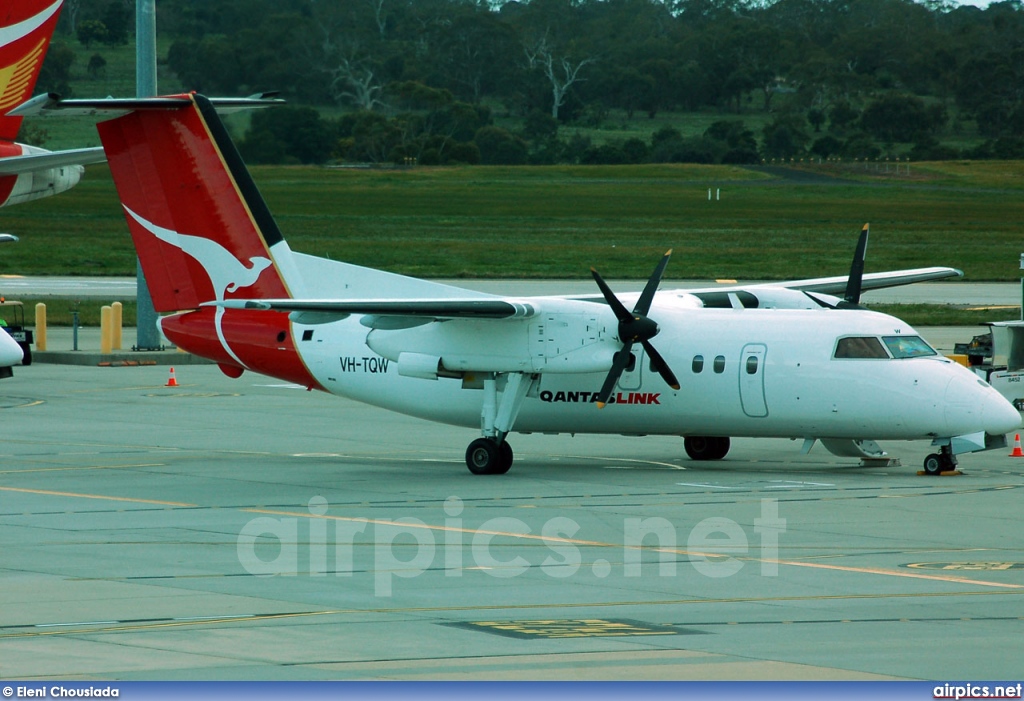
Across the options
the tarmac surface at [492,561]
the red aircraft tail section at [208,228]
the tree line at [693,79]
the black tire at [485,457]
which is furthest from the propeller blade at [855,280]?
the tree line at [693,79]

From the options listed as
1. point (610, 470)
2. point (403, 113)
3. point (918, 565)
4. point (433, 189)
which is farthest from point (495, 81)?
point (918, 565)

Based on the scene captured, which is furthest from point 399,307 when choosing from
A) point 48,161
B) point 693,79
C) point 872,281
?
point 693,79

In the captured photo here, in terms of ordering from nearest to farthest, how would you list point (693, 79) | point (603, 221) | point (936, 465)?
point (936, 465) < point (603, 221) < point (693, 79)

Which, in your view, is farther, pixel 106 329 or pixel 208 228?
pixel 106 329

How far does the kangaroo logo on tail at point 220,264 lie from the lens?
23641 millimetres

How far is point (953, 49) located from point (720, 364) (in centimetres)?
13966

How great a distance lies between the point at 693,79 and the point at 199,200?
13703cm

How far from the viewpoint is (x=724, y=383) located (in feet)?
70.3

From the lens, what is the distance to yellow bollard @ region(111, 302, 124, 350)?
3791cm

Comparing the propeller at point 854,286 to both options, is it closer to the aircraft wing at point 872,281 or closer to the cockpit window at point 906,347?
the cockpit window at point 906,347

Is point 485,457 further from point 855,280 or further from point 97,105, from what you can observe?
point 97,105

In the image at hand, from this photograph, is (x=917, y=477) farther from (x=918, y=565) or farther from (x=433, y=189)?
(x=433, y=189)

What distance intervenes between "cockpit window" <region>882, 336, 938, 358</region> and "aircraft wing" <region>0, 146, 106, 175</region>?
14894 mm

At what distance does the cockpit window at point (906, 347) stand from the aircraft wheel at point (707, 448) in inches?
137
